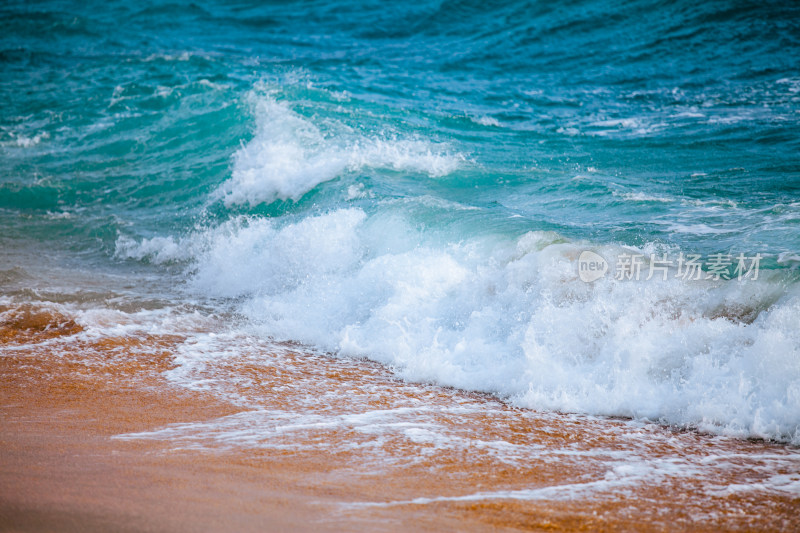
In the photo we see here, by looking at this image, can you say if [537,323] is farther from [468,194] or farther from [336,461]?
[468,194]

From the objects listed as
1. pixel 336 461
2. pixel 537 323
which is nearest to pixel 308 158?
pixel 537 323

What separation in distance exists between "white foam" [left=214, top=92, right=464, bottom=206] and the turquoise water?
45 mm

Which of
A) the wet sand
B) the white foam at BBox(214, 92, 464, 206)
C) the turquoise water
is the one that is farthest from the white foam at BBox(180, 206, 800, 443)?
the white foam at BBox(214, 92, 464, 206)

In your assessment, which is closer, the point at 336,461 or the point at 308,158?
the point at 336,461

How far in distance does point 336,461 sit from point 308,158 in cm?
632

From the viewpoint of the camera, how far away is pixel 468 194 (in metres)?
7.62

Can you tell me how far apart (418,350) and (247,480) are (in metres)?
2.11

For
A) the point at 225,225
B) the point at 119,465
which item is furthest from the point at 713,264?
the point at 225,225

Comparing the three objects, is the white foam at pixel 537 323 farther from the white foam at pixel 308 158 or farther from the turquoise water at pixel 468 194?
the white foam at pixel 308 158

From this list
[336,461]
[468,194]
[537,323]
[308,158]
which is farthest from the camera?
[308,158]

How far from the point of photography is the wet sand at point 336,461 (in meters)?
2.43

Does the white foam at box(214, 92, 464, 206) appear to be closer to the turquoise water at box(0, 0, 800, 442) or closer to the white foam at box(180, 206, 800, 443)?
the turquoise water at box(0, 0, 800, 442)

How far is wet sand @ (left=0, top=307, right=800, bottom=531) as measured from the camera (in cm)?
243

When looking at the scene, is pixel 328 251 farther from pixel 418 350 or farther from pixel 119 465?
pixel 119 465
